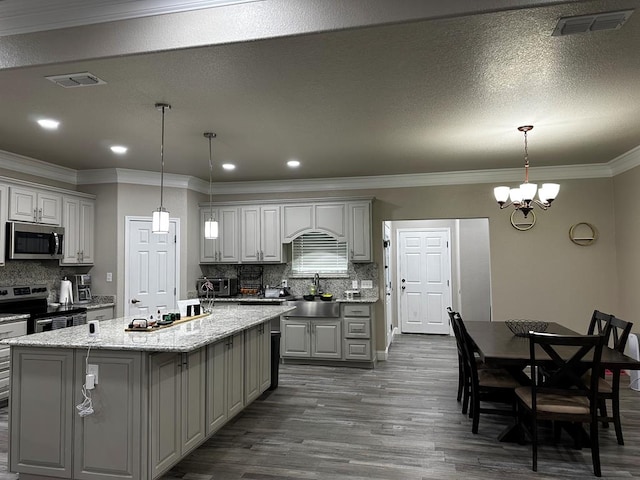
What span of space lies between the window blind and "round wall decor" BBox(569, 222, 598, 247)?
9.91 ft

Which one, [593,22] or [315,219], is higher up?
[593,22]

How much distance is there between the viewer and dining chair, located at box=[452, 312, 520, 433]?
3549mm

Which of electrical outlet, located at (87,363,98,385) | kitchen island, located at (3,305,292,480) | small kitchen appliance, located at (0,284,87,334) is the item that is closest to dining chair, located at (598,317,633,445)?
kitchen island, located at (3,305,292,480)

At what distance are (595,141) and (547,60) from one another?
7.60ft

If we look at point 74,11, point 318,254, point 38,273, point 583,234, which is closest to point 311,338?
point 318,254

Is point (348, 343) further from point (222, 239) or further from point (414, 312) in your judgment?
point (414, 312)

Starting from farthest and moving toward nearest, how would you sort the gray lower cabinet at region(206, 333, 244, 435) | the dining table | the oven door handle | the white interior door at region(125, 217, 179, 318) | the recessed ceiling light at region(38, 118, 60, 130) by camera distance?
Result: the white interior door at region(125, 217, 179, 318), the oven door handle, the recessed ceiling light at region(38, 118, 60, 130), the gray lower cabinet at region(206, 333, 244, 435), the dining table

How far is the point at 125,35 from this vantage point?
2377mm

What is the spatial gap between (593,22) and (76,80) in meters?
3.01

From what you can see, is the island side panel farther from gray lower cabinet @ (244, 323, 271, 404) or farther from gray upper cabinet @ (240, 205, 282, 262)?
gray upper cabinet @ (240, 205, 282, 262)

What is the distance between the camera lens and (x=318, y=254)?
658cm

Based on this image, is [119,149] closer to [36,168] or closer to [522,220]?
[36,168]

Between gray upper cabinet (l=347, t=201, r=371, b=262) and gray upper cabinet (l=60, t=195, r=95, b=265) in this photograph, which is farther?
gray upper cabinet (l=347, t=201, r=371, b=262)

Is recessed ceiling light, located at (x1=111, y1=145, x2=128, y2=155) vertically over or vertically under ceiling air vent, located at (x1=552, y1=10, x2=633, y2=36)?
over
